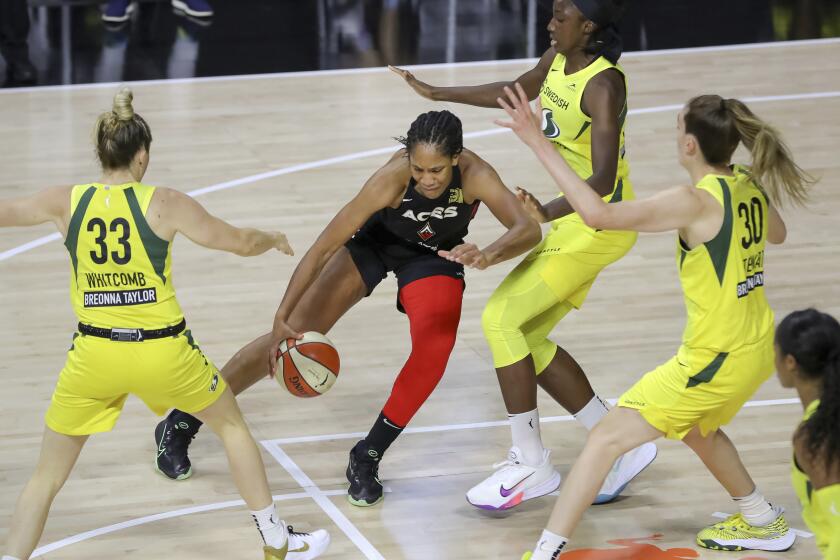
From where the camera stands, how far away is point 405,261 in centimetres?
601

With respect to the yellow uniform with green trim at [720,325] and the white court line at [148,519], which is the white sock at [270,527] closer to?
the white court line at [148,519]

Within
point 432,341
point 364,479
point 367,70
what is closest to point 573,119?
point 432,341

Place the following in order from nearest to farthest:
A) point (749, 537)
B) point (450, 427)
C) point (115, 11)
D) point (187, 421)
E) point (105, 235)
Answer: point (105, 235)
point (749, 537)
point (187, 421)
point (450, 427)
point (115, 11)

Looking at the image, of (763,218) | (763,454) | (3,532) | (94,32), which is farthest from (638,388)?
(94,32)

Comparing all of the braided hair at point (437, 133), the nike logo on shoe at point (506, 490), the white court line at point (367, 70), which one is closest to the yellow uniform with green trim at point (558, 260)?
the nike logo on shoe at point (506, 490)

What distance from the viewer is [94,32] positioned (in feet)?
46.3

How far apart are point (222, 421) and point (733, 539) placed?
2.05 m

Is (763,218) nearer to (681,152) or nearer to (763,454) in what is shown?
(681,152)

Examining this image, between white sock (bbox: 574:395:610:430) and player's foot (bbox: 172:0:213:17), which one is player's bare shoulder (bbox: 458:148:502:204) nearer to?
white sock (bbox: 574:395:610:430)

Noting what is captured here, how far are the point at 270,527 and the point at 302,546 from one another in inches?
8.8

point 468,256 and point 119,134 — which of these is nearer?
point 119,134

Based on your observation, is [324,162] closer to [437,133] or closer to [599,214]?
[437,133]

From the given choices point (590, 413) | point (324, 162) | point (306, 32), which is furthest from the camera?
point (306, 32)

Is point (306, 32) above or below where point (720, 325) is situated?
below
